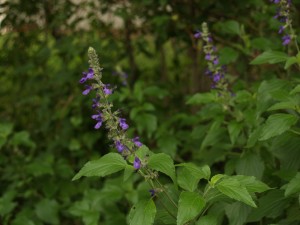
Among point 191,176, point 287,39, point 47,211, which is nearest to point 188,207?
point 191,176

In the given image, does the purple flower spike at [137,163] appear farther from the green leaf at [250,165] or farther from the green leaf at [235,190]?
the green leaf at [250,165]

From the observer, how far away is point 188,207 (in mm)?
2035

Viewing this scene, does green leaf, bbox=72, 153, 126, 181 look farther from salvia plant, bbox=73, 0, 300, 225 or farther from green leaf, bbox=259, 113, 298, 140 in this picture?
green leaf, bbox=259, 113, 298, 140

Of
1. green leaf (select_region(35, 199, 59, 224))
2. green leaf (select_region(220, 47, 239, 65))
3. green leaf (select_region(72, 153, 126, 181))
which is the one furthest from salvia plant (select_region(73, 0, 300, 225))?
green leaf (select_region(35, 199, 59, 224))

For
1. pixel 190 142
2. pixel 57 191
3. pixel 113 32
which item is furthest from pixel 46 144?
pixel 190 142

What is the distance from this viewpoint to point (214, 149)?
11.6 feet

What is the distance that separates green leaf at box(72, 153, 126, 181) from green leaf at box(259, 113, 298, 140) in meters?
0.75

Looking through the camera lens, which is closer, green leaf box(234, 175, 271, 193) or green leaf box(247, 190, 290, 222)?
green leaf box(234, 175, 271, 193)

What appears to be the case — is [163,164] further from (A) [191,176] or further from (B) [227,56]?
(B) [227,56]

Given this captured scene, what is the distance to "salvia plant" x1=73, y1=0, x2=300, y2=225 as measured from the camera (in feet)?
6.93

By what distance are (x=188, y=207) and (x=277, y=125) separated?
0.68 meters

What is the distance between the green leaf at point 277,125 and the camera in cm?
235

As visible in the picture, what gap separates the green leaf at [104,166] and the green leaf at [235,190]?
18.2 inches

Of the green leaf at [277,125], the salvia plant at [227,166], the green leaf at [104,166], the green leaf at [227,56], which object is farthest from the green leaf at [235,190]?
the green leaf at [227,56]
